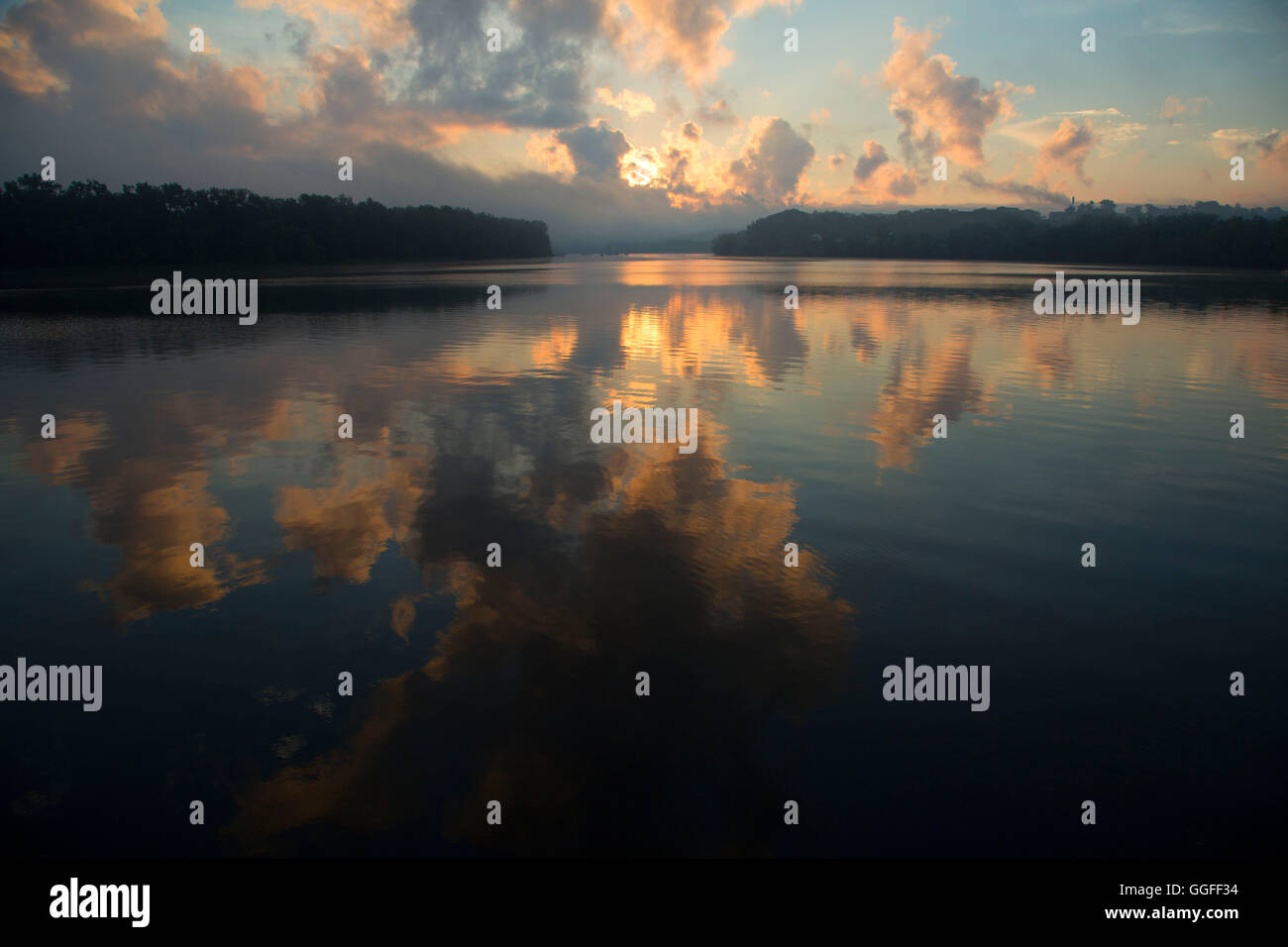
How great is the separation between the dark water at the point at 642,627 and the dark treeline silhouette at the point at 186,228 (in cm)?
11061

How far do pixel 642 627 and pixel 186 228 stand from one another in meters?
140

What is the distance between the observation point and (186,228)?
119m

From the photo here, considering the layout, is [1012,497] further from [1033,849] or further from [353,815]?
[353,815]

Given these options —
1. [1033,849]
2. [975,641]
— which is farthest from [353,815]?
[975,641]

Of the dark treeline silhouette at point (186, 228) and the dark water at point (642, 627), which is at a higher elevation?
the dark treeline silhouette at point (186, 228)

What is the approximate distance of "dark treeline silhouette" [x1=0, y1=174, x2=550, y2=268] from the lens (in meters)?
102

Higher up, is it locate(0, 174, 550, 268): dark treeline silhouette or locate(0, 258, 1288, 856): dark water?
locate(0, 174, 550, 268): dark treeline silhouette

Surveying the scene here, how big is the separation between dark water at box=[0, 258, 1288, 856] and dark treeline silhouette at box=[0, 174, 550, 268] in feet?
363

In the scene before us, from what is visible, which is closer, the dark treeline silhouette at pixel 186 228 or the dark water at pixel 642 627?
the dark water at pixel 642 627

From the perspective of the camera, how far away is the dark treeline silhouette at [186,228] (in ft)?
334

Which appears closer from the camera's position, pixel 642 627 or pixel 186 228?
pixel 642 627

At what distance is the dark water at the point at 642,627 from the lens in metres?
5.03

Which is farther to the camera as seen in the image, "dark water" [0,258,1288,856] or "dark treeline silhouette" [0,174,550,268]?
"dark treeline silhouette" [0,174,550,268]

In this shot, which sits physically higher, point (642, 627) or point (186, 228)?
point (186, 228)
